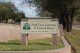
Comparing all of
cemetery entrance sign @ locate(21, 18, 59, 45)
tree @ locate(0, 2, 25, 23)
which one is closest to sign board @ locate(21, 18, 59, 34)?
cemetery entrance sign @ locate(21, 18, 59, 45)

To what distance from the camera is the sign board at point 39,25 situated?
49.9 ft

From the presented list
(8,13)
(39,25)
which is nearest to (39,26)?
(39,25)

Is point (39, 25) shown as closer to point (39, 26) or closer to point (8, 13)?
point (39, 26)

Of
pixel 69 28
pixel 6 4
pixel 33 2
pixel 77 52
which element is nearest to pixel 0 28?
pixel 33 2

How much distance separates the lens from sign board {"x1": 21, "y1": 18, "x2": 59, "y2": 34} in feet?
49.9

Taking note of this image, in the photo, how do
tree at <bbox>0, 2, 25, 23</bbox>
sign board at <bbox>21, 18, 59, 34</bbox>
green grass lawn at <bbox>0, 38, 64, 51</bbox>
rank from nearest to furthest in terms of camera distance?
green grass lawn at <bbox>0, 38, 64, 51</bbox> < sign board at <bbox>21, 18, 59, 34</bbox> < tree at <bbox>0, 2, 25, 23</bbox>

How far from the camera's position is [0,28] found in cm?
3039

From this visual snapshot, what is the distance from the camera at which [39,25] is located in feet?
50.2

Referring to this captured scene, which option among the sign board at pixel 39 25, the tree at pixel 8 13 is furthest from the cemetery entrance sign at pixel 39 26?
the tree at pixel 8 13

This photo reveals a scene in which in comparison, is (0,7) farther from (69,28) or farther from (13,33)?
(13,33)

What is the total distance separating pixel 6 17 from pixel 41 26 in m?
61.2

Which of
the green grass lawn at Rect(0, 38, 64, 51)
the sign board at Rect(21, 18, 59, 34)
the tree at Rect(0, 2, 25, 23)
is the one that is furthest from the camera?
the tree at Rect(0, 2, 25, 23)

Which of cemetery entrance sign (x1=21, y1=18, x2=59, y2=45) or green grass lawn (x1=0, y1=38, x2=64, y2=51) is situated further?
cemetery entrance sign (x1=21, y1=18, x2=59, y2=45)

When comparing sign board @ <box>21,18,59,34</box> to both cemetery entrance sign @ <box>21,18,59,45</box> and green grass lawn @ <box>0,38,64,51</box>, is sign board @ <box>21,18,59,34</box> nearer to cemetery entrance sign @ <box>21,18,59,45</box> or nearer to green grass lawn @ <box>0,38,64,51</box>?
cemetery entrance sign @ <box>21,18,59,45</box>
